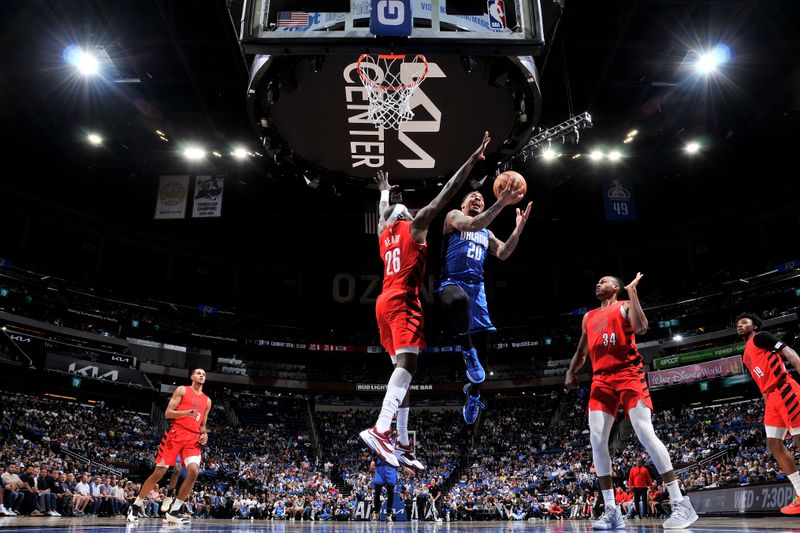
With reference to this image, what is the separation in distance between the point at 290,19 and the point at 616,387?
16.3 feet

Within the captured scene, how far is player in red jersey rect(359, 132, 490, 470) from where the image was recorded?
14.1 ft

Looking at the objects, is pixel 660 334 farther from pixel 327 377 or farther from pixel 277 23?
pixel 277 23

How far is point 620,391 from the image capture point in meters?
4.89

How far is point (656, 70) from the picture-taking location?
16.1 metres

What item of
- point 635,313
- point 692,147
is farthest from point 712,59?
point 635,313

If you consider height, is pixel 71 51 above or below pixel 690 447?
above

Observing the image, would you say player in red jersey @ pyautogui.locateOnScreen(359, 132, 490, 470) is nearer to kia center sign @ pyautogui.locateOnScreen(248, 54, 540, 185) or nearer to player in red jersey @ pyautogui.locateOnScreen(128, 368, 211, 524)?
player in red jersey @ pyautogui.locateOnScreen(128, 368, 211, 524)

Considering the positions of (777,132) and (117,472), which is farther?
(117,472)

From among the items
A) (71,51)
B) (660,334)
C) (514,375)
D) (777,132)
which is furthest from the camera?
(514,375)

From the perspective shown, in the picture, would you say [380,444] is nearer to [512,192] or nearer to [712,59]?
[512,192]

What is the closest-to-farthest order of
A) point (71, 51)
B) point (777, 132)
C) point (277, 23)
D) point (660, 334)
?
point (277, 23) < point (71, 51) < point (777, 132) < point (660, 334)

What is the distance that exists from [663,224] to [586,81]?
1627cm

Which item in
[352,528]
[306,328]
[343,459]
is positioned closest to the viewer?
[352,528]

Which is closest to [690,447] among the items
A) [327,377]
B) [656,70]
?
[656,70]
